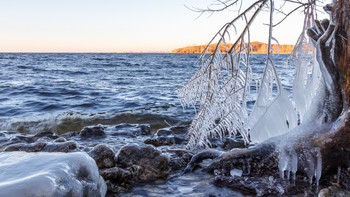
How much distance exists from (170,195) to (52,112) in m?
7.10

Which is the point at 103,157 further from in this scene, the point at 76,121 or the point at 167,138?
the point at 76,121

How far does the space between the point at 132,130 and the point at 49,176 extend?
4.28 meters

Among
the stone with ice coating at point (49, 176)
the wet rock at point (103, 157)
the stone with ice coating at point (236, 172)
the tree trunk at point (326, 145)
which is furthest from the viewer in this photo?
the wet rock at point (103, 157)

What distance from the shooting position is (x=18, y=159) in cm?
267

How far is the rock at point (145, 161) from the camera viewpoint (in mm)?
3387

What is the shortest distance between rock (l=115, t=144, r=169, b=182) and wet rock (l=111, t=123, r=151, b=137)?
2.38m


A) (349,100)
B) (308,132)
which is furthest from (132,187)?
(349,100)

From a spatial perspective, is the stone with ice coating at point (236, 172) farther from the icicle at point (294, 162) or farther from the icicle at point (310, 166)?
the icicle at point (310, 166)

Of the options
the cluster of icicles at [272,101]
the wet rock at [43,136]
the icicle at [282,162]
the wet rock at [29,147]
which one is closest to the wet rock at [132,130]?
the wet rock at [43,136]

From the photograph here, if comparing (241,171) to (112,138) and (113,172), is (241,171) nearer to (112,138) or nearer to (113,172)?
(113,172)

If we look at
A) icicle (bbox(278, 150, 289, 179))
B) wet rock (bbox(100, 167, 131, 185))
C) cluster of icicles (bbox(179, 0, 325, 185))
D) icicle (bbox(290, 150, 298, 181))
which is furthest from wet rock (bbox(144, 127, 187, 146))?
icicle (bbox(290, 150, 298, 181))

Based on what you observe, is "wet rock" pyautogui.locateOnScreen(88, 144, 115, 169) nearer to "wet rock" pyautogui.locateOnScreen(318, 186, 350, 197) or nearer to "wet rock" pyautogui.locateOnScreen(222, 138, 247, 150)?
"wet rock" pyautogui.locateOnScreen(222, 138, 247, 150)

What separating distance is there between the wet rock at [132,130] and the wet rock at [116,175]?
277 centimetres

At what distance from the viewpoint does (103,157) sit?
365 centimetres
